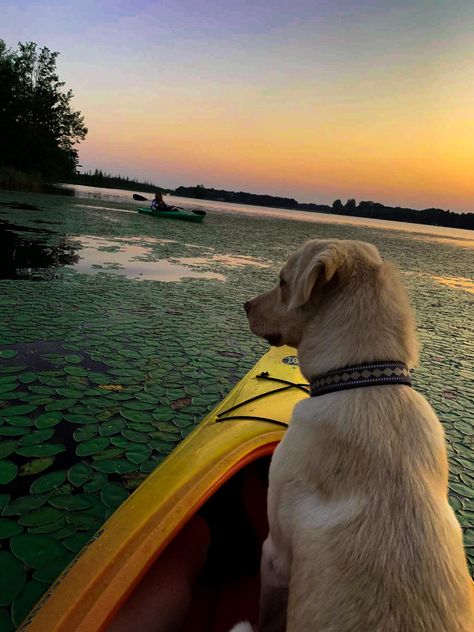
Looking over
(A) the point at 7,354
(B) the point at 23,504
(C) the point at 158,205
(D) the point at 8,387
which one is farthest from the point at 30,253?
(C) the point at 158,205

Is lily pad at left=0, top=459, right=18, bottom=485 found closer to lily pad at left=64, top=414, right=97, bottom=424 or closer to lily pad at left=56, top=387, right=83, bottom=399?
lily pad at left=64, top=414, right=97, bottom=424

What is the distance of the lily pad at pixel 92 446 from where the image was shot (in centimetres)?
361

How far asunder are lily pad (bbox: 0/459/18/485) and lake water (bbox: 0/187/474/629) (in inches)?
0.5

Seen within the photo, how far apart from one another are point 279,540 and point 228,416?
61.2 inches

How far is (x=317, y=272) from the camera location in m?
1.91

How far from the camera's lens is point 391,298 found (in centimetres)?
195

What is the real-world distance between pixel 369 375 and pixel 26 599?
219 cm

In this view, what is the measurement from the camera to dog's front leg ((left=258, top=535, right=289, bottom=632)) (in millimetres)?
1816

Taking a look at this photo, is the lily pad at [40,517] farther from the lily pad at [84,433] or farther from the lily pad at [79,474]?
the lily pad at [84,433]

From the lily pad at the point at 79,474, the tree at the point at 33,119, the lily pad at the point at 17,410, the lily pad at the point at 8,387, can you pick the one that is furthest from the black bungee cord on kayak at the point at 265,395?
the tree at the point at 33,119

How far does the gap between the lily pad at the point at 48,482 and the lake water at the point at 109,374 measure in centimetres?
1

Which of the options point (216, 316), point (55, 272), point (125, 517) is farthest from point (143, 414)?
point (55, 272)

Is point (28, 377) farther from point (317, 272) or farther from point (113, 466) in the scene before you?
point (317, 272)

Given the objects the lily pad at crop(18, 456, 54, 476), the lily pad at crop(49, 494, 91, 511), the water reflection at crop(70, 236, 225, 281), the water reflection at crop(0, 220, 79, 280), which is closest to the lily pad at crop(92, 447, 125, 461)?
the lily pad at crop(18, 456, 54, 476)
